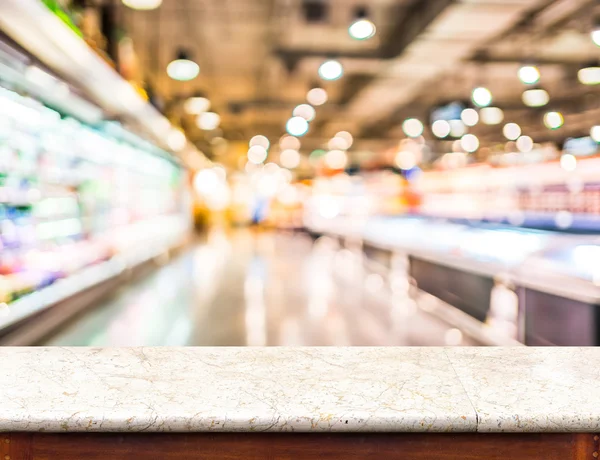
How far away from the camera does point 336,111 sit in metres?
16.0

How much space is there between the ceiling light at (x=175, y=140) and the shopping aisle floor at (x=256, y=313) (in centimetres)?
284

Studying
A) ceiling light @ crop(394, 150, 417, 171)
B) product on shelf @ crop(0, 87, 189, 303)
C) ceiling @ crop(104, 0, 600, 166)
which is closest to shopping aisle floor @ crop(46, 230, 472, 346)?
product on shelf @ crop(0, 87, 189, 303)

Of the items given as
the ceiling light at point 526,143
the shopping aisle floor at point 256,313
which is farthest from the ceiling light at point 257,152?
the shopping aisle floor at point 256,313

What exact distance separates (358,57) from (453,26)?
2.32 meters

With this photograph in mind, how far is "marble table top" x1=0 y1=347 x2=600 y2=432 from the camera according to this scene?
1.27 metres

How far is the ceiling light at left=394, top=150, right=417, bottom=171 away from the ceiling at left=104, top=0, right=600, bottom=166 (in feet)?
15.8

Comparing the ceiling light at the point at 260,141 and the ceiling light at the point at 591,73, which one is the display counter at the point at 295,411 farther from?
the ceiling light at the point at 260,141

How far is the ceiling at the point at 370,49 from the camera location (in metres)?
7.87

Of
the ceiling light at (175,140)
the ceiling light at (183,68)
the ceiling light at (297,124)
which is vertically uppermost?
the ceiling light at (297,124)

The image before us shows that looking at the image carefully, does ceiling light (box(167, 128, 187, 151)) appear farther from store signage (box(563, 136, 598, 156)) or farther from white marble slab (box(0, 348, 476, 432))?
white marble slab (box(0, 348, 476, 432))

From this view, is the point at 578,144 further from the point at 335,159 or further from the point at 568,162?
the point at 335,159

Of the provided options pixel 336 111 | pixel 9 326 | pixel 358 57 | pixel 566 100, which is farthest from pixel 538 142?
pixel 9 326

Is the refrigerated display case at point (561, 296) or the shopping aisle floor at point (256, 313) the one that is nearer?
the refrigerated display case at point (561, 296)

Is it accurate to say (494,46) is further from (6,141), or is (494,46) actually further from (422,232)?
(6,141)
